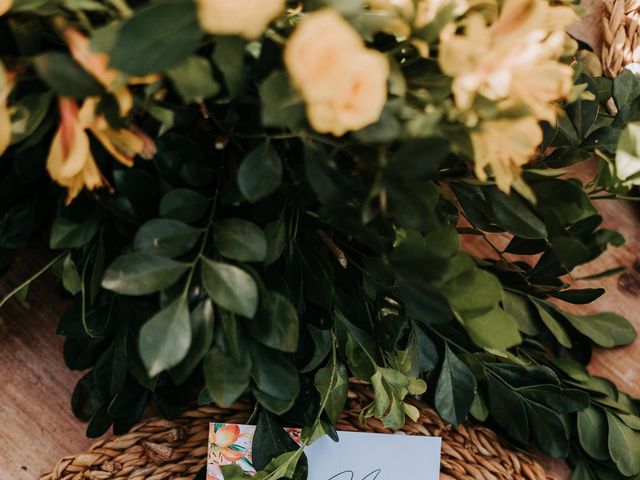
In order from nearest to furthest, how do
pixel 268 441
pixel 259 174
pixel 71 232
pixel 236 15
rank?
pixel 236 15, pixel 259 174, pixel 71 232, pixel 268 441

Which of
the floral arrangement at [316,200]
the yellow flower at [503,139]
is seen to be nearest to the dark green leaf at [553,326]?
the floral arrangement at [316,200]

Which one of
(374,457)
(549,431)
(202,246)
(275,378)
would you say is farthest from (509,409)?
(202,246)

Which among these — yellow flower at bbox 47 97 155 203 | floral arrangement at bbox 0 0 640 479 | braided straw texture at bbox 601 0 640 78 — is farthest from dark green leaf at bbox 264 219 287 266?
braided straw texture at bbox 601 0 640 78

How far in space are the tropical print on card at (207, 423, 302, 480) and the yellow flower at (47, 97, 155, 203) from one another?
0.34m

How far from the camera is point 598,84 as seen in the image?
724 millimetres

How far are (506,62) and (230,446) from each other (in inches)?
18.9

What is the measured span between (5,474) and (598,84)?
76cm

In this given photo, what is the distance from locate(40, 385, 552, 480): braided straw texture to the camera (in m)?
0.75

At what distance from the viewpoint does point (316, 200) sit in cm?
56

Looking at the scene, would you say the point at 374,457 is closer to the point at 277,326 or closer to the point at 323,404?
the point at 323,404

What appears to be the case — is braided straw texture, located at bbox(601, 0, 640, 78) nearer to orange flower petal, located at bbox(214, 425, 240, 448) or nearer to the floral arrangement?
the floral arrangement

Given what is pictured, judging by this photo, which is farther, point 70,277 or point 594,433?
point 594,433

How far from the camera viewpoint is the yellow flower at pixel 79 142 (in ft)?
1.48

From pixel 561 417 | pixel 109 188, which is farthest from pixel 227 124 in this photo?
pixel 561 417
